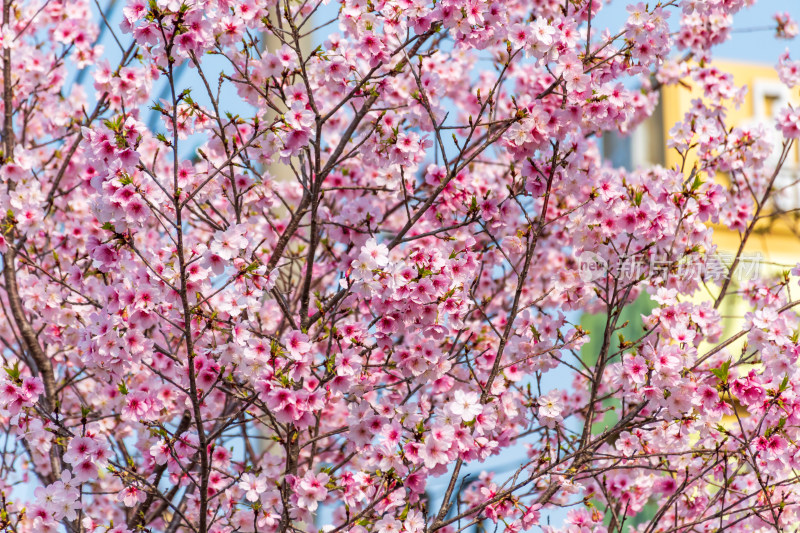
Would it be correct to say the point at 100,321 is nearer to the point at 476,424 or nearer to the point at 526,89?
the point at 476,424

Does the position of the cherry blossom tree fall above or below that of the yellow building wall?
below

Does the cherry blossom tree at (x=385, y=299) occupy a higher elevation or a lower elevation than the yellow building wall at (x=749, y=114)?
lower

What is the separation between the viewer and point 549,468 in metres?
4.32

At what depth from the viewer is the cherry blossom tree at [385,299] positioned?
13.4 ft

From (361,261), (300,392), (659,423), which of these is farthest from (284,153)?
(659,423)

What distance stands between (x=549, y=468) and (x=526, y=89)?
10.5 feet

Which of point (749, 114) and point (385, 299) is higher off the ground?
point (749, 114)

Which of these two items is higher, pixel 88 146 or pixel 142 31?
pixel 142 31

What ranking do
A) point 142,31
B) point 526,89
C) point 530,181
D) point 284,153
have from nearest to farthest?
1. point 142,31
2. point 284,153
3. point 530,181
4. point 526,89

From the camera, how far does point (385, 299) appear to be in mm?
4098

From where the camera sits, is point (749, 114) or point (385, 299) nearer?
point (385, 299)

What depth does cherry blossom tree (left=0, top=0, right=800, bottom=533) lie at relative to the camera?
4.10 m

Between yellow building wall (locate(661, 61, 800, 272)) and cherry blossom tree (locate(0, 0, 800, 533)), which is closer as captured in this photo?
cherry blossom tree (locate(0, 0, 800, 533))

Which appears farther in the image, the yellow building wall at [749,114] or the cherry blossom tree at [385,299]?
the yellow building wall at [749,114]
